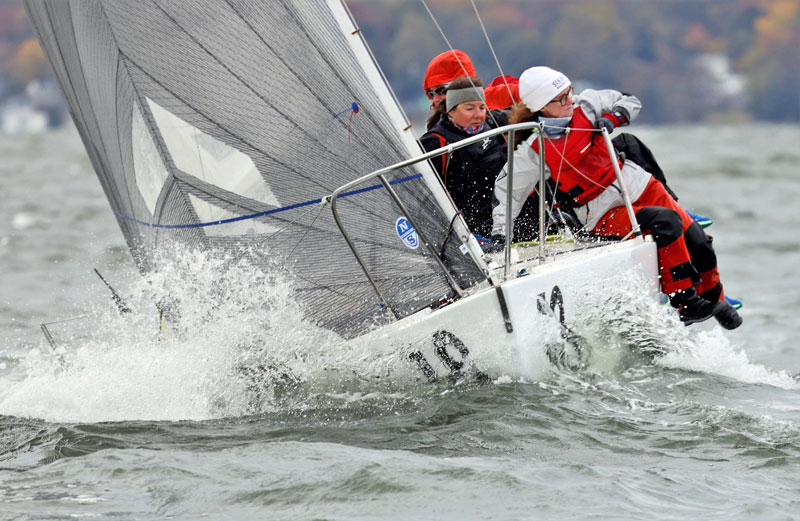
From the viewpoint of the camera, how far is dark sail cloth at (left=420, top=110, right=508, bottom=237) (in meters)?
4.36

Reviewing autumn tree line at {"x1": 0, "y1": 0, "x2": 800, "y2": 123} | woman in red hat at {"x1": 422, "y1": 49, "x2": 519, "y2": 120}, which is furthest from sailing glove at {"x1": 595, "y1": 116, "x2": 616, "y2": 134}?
autumn tree line at {"x1": 0, "y1": 0, "x2": 800, "y2": 123}

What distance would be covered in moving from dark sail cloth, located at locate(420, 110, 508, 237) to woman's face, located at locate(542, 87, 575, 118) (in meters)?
0.32

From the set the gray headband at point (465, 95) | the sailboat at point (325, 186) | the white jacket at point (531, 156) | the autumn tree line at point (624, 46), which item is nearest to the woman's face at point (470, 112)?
the gray headband at point (465, 95)

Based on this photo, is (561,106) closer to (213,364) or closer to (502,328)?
(502,328)

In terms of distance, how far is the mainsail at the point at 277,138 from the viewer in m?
3.70

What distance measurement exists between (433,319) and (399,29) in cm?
4443

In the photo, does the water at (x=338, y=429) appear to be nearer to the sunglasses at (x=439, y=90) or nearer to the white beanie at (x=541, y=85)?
the white beanie at (x=541, y=85)

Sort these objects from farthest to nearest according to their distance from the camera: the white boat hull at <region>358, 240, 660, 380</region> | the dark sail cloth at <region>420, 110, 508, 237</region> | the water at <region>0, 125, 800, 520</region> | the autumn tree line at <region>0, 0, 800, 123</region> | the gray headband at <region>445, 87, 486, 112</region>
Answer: the autumn tree line at <region>0, 0, 800, 123</region>, the dark sail cloth at <region>420, 110, 508, 237</region>, the gray headband at <region>445, 87, 486, 112</region>, the white boat hull at <region>358, 240, 660, 380</region>, the water at <region>0, 125, 800, 520</region>

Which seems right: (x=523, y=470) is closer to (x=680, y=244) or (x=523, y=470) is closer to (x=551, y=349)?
(x=551, y=349)

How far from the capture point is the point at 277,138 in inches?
151

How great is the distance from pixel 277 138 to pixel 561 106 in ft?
3.42

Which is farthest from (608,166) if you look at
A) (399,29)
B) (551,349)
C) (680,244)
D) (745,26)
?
(745,26)

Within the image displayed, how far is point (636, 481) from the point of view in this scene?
290cm

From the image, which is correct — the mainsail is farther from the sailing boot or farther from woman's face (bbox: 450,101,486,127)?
the sailing boot
